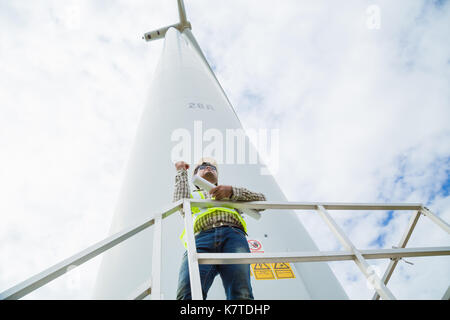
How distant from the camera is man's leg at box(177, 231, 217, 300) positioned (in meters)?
1.81

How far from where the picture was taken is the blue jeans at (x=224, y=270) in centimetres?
180

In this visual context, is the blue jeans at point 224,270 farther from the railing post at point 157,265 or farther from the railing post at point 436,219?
the railing post at point 436,219

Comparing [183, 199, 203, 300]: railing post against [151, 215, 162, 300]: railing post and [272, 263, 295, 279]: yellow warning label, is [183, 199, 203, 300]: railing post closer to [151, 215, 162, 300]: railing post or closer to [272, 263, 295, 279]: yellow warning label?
[151, 215, 162, 300]: railing post

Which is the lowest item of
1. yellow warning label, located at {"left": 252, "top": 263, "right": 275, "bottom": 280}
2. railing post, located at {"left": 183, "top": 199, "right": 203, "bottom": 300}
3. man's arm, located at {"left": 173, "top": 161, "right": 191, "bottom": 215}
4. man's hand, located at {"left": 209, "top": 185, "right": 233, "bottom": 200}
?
railing post, located at {"left": 183, "top": 199, "right": 203, "bottom": 300}

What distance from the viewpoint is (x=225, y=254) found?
1.59 m

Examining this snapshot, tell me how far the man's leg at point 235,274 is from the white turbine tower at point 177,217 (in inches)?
19.9

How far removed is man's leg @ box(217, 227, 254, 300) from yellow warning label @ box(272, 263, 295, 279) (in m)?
1.09

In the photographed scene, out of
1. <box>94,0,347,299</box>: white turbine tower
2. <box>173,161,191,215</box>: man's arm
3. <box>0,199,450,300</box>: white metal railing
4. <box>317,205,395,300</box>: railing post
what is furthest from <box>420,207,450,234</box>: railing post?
<box>173,161,191,215</box>: man's arm
